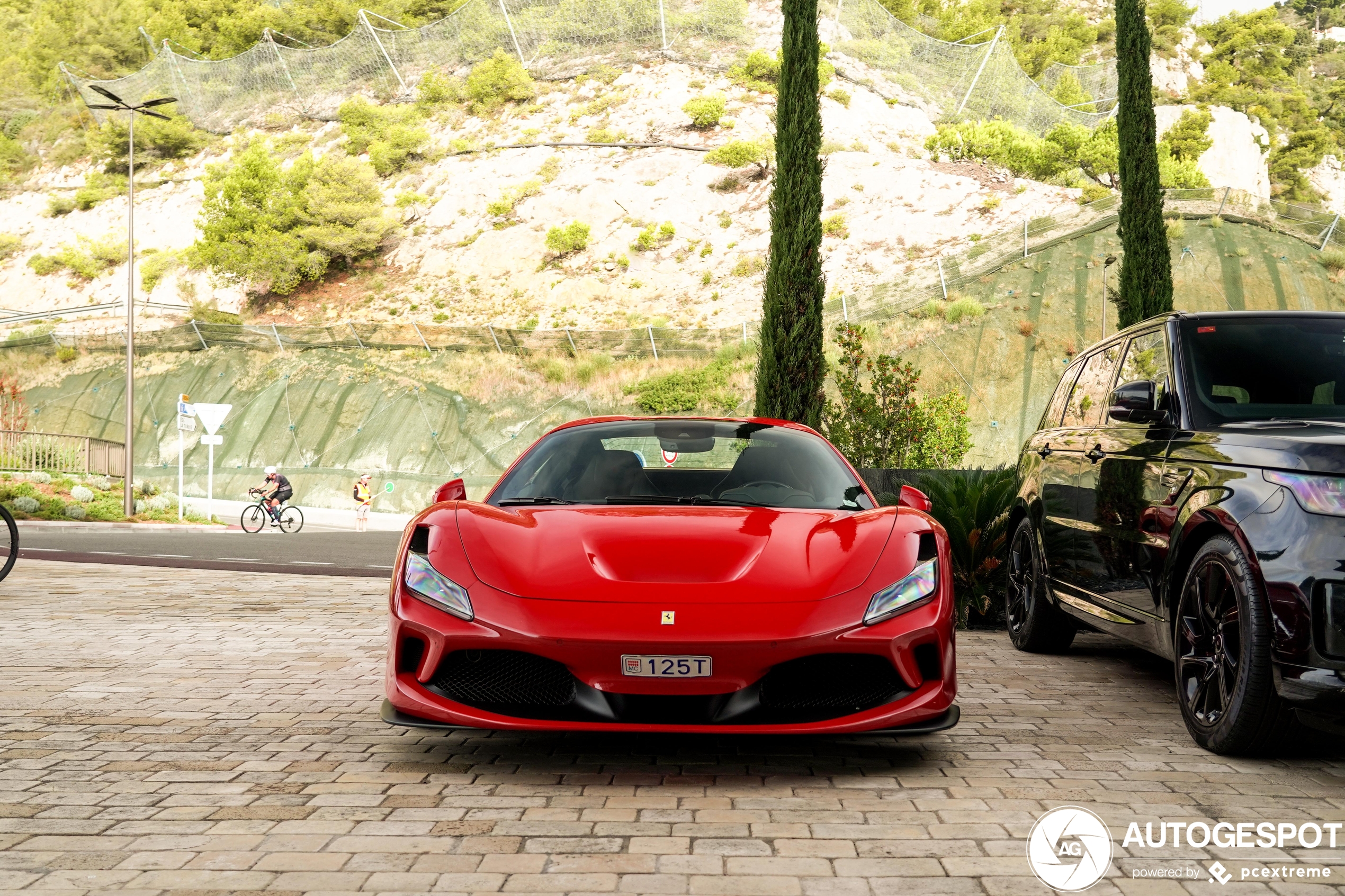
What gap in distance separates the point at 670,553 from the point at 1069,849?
1.70 m

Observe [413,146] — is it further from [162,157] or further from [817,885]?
[817,885]

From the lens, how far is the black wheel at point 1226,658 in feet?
14.1

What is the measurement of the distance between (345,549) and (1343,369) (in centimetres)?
1629

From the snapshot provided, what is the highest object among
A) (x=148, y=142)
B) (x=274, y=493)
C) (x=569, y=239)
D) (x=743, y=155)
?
(x=148, y=142)

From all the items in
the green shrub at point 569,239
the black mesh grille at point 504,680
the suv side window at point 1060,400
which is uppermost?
the green shrub at point 569,239

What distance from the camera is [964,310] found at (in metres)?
40.4

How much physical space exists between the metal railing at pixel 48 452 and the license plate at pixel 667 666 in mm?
28829

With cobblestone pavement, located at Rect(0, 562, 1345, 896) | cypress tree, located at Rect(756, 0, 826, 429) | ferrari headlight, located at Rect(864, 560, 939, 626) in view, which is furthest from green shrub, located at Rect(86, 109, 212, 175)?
ferrari headlight, located at Rect(864, 560, 939, 626)

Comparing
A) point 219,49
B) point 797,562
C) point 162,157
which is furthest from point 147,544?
point 219,49

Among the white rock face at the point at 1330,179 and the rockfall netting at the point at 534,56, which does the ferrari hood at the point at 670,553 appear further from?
the white rock face at the point at 1330,179

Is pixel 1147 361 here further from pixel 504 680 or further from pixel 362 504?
pixel 362 504

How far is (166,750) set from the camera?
473cm

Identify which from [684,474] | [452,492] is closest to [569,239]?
[684,474]

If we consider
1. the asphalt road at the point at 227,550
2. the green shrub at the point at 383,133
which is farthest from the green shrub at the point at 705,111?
the asphalt road at the point at 227,550
